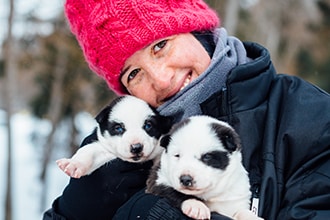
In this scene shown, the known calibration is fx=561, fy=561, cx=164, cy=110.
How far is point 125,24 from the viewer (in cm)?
343

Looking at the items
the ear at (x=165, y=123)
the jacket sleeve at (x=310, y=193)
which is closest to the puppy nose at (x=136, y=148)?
the ear at (x=165, y=123)

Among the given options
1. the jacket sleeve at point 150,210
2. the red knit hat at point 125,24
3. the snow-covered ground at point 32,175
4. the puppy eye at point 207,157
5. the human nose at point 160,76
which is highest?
the red knit hat at point 125,24

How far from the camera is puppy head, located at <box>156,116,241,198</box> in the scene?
2748mm

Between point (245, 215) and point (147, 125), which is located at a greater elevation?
point (147, 125)

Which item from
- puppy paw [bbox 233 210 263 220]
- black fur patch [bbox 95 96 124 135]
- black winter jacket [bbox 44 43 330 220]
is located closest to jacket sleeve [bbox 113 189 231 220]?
black winter jacket [bbox 44 43 330 220]

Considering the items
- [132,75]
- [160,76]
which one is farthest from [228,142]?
[132,75]

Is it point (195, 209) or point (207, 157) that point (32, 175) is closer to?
point (207, 157)

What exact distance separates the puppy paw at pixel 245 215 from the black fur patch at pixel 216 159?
24cm

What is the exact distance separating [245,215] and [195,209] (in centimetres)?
26

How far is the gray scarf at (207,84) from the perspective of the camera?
3.21 metres

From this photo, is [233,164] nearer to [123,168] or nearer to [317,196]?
[317,196]

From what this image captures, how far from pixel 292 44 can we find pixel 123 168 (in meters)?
26.7

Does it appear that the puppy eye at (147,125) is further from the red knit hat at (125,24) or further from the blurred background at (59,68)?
the blurred background at (59,68)

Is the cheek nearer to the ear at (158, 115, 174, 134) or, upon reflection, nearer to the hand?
the ear at (158, 115, 174, 134)
